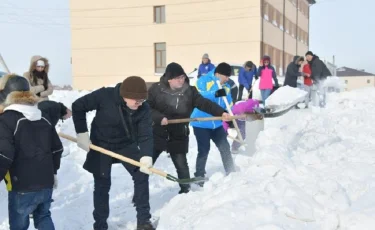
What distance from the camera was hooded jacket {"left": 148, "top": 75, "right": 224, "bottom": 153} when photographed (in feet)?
17.9

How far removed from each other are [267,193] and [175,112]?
1.98m

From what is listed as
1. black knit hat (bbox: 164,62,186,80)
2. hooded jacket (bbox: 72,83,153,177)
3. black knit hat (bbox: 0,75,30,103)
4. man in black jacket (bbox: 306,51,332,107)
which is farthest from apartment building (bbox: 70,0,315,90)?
black knit hat (bbox: 0,75,30,103)

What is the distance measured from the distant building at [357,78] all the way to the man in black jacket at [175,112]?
247ft

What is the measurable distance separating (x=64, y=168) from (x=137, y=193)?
3260 millimetres

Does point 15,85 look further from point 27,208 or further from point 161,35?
point 161,35

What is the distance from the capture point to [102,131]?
4.43 m

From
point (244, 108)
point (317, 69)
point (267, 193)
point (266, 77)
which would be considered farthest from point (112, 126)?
point (317, 69)

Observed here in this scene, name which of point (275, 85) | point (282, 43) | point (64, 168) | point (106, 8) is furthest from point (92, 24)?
point (64, 168)

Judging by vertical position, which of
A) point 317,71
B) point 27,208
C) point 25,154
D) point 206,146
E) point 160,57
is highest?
point 160,57

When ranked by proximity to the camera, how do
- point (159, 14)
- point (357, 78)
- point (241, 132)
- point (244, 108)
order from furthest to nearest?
point (357, 78) → point (159, 14) → point (241, 132) → point (244, 108)

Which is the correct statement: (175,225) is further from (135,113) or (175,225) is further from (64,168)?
(64,168)

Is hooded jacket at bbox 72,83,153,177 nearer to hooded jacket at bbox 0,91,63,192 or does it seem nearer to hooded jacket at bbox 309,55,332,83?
hooded jacket at bbox 0,91,63,192

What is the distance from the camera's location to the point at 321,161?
17.7ft

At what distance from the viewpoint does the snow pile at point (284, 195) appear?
3.47 metres
